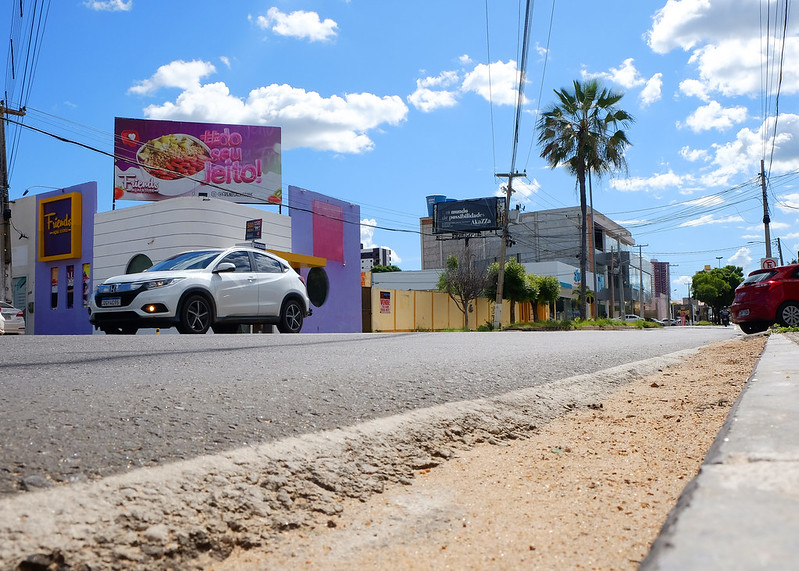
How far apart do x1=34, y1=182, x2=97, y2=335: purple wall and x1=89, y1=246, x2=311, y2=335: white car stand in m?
14.4

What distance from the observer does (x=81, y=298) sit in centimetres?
2425

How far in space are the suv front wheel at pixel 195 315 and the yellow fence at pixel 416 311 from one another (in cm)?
2021

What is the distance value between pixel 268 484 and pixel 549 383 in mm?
3088

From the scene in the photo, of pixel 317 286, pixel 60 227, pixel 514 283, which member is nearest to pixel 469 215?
pixel 514 283

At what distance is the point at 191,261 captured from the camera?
418 inches

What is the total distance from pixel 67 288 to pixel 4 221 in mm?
3774

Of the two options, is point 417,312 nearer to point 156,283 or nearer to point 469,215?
point 469,215

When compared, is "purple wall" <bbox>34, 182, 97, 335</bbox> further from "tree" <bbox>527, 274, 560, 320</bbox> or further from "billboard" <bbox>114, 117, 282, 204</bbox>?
"tree" <bbox>527, 274, 560, 320</bbox>

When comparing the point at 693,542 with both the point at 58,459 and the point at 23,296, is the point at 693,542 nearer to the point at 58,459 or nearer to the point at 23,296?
the point at 58,459

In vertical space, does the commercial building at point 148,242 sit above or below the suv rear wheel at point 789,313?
above

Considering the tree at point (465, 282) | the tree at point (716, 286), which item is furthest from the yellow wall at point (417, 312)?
the tree at point (716, 286)

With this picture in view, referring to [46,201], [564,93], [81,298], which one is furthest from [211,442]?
[564,93]

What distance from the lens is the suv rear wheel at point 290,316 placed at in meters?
11.5

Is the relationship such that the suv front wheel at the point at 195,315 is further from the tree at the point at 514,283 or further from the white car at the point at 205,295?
the tree at the point at 514,283
